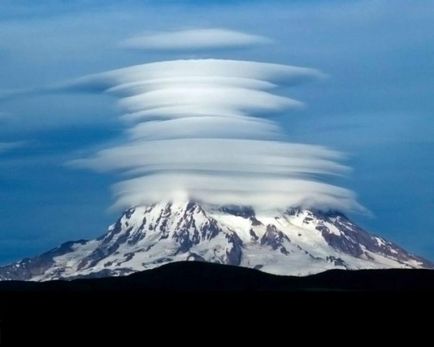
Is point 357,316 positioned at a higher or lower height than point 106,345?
higher

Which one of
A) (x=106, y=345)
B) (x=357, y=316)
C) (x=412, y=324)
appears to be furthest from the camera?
(x=357, y=316)

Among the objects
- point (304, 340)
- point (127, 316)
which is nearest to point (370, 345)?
point (304, 340)

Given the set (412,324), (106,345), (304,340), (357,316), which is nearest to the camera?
(106,345)

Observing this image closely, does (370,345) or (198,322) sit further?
(198,322)

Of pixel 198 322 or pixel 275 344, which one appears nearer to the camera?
pixel 275 344

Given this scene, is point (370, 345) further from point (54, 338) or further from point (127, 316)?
point (127, 316)

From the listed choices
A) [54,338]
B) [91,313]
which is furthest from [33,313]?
[54,338]

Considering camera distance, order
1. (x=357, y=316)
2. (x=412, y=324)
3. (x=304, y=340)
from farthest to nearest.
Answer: (x=357, y=316)
(x=412, y=324)
(x=304, y=340)

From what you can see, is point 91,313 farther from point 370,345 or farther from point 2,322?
point 370,345

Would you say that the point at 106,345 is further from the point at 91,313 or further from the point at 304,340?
the point at 91,313
